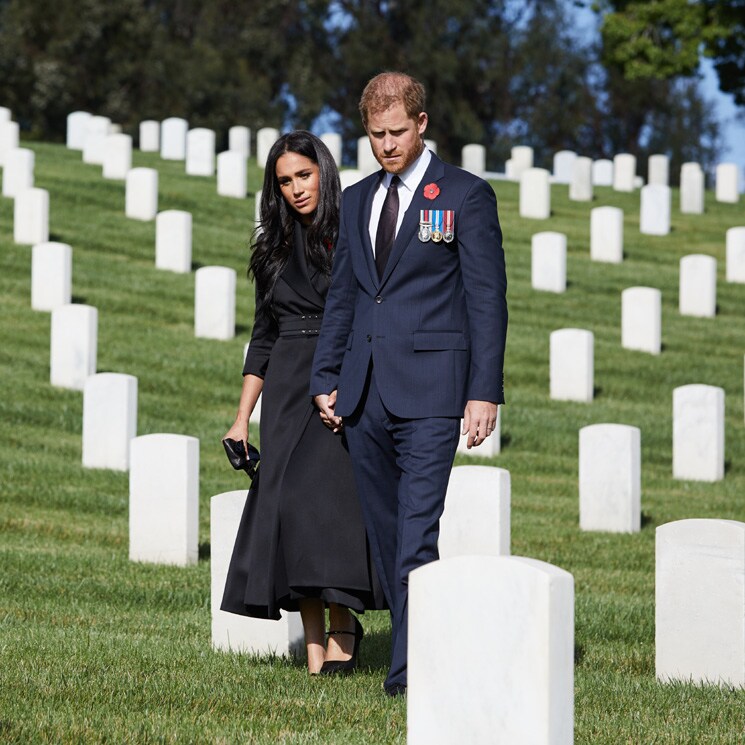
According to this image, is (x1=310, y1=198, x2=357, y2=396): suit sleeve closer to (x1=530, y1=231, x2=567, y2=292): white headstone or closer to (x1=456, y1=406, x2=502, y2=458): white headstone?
(x1=456, y1=406, x2=502, y2=458): white headstone

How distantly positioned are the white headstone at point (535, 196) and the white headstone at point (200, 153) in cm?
599

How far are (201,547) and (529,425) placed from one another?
199 inches

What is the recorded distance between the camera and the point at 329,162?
18.5 ft

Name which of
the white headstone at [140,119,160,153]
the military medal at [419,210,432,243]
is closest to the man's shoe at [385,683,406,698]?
the military medal at [419,210,432,243]

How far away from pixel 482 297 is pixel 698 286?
48.0 ft

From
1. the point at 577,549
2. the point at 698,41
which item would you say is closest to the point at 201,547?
the point at 577,549

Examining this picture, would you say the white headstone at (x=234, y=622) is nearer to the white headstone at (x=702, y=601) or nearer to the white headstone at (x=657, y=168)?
the white headstone at (x=702, y=601)

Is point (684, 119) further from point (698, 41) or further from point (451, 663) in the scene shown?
point (451, 663)

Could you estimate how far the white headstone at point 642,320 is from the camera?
16.9 meters

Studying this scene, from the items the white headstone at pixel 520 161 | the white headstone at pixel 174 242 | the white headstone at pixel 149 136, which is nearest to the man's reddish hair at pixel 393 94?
the white headstone at pixel 174 242

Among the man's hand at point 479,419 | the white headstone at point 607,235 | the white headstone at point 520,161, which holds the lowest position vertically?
the man's hand at point 479,419

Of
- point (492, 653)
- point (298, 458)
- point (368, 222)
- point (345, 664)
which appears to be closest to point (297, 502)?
point (298, 458)

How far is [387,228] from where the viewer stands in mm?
5227

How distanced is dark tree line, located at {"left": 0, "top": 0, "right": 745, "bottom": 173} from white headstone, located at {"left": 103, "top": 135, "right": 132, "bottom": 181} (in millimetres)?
13894
